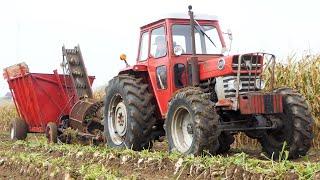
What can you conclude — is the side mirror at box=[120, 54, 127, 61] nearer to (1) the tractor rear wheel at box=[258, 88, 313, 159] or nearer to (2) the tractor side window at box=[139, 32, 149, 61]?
(2) the tractor side window at box=[139, 32, 149, 61]

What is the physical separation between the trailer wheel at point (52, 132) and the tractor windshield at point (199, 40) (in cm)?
456

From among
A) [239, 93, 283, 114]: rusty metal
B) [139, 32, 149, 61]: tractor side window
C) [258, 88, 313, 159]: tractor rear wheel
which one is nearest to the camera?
[239, 93, 283, 114]: rusty metal

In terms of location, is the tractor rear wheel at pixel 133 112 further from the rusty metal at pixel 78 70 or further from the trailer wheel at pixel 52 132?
the rusty metal at pixel 78 70

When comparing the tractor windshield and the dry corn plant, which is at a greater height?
the tractor windshield

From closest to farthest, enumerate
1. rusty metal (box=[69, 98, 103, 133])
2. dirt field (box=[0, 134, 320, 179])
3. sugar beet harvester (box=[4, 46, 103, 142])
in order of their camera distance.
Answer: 1. dirt field (box=[0, 134, 320, 179])
2. rusty metal (box=[69, 98, 103, 133])
3. sugar beet harvester (box=[4, 46, 103, 142])

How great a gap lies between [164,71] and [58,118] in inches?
194

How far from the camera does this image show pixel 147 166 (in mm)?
6562

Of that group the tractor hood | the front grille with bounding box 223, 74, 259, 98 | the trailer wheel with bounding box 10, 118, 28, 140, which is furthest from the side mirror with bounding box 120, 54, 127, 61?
the trailer wheel with bounding box 10, 118, 28, 140

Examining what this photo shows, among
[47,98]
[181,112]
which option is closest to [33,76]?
Result: [47,98]

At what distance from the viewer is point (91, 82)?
522 inches

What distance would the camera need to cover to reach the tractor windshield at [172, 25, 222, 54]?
838 cm

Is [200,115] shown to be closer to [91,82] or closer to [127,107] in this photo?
[127,107]

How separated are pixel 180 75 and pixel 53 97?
206 inches

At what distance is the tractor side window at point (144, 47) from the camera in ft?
29.7
